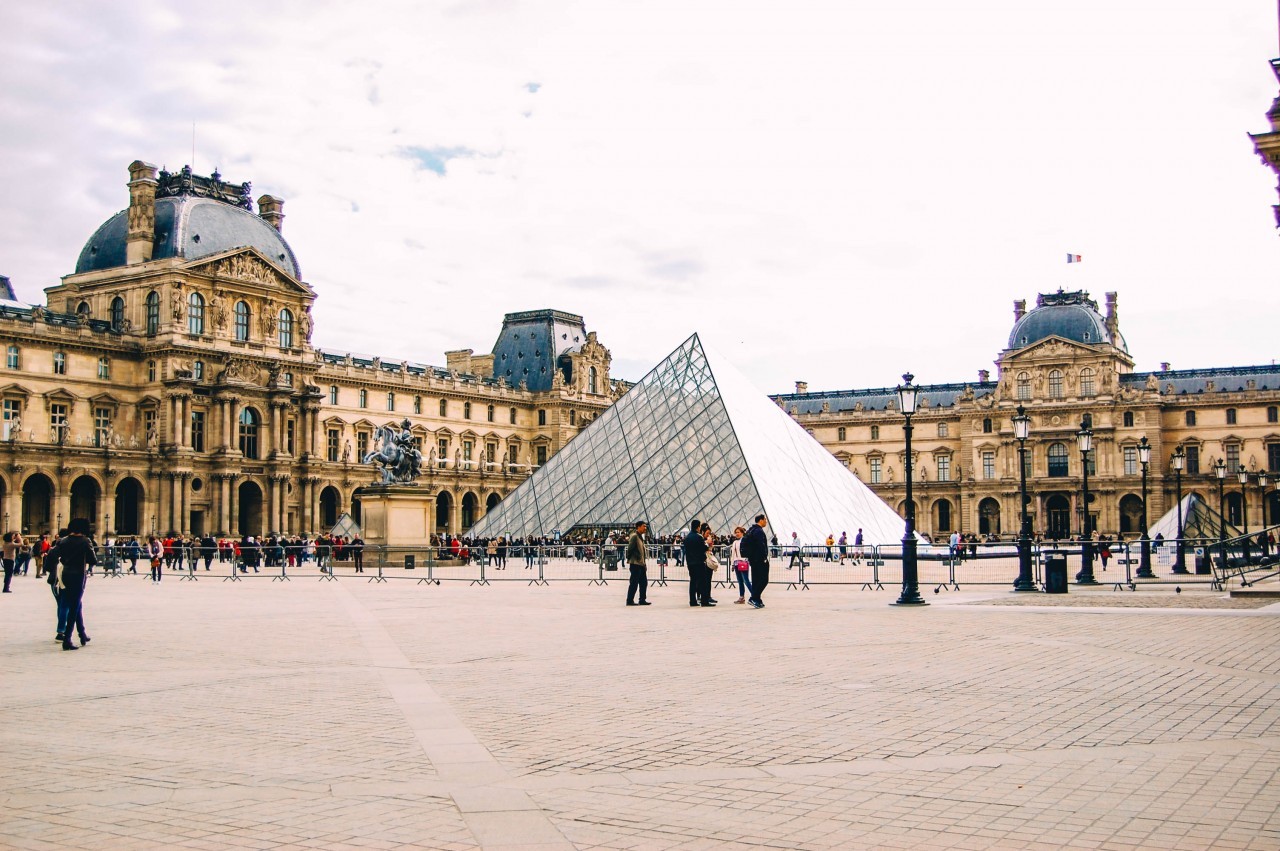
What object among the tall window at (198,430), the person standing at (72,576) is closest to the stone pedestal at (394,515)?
the person standing at (72,576)

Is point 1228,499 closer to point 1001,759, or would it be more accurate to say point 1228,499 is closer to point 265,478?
point 265,478

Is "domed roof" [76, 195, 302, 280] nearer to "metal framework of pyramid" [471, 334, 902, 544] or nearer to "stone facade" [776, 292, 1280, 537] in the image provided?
"metal framework of pyramid" [471, 334, 902, 544]

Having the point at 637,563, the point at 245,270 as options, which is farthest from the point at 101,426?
the point at 637,563

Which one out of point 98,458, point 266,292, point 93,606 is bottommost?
point 93,606

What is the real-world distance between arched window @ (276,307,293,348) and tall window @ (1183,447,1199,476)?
179ft

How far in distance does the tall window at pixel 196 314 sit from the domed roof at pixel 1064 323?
172 ft

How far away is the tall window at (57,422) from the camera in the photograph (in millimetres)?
55787

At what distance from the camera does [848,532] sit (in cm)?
4516

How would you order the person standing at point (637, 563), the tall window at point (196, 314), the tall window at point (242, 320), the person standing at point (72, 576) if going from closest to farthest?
1. the person standing at point (72, 576)
2. the person standing at point (637, 563)
3. the tall window at point (196, 314)
4. the tall window at point (242, 320)

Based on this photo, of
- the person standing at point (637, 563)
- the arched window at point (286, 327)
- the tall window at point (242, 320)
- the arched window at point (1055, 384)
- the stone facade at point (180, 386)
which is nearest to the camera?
the person standing at point (637, 563)

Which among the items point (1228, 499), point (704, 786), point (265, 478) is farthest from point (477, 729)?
point (1228, 499)

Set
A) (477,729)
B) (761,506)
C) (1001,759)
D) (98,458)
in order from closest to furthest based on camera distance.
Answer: (1001,759), (477,729), (761,506), (98,458)

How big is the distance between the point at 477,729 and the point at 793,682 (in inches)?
119

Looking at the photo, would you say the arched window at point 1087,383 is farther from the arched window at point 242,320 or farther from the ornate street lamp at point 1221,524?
the arched window at point 242,320
